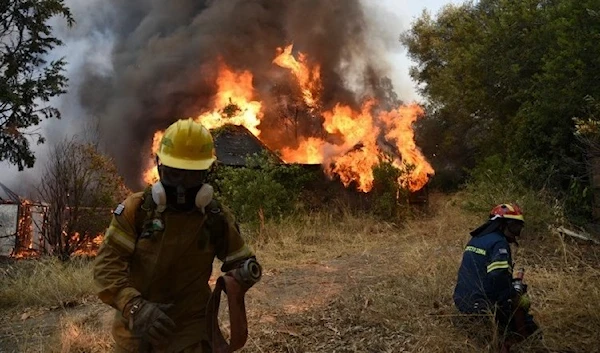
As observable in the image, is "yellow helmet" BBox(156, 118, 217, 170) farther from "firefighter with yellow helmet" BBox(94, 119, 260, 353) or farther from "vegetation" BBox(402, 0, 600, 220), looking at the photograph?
"vegetation" BBox(402, 0, 600, 220)

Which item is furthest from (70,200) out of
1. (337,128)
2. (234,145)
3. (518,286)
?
(337,128)

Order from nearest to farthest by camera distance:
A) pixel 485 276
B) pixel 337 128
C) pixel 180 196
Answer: pixel 180 196, pixel 485 276, pixel 337 128

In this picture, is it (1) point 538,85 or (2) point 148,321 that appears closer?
(2) point 148,321

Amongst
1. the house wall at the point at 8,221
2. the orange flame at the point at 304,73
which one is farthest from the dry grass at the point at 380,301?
the orange flame at the point at 304,73

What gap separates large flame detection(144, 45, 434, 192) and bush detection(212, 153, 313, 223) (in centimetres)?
270

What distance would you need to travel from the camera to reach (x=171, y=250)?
104 inches

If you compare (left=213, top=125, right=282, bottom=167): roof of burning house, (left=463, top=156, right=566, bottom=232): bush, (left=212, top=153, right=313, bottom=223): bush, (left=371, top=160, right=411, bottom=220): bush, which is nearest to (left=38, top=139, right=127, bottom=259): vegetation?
(left=212, top=153, right=313, bottom=223): bush

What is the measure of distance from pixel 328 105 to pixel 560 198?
10.0 metres

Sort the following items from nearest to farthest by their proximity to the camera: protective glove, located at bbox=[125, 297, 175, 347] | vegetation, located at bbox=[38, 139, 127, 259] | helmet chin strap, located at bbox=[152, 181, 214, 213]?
1. protective glove, located at bbox=[125, 297, 175, 347]
2. helmet chin strap, located at bbox=[152, 181, 214, 213]
3. vegetation, located at bbox=[38, 139, 127, 259]

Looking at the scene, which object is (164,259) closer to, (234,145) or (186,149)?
(186,149)

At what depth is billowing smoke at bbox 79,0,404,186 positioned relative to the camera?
Answer: 64.0ft

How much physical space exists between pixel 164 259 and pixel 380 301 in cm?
303

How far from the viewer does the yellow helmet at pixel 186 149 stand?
2.63 meters

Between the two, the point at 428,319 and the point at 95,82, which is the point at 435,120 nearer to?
the point at 95,82
